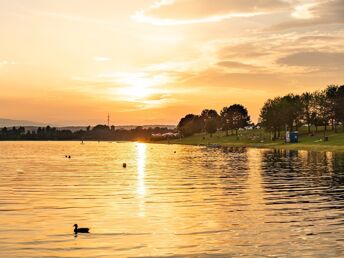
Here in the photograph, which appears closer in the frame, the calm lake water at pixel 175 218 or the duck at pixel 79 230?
the calm lake water at pixel 175 218

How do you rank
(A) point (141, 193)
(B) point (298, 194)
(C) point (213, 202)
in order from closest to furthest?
(C) point (213, 202) → (B) point (298, 194) → (A) point (141, 193)

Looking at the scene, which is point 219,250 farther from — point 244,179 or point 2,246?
point 244,179

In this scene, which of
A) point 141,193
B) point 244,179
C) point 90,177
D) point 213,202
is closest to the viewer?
point 213,202

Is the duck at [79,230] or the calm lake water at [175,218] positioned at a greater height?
the duck at [79,230]

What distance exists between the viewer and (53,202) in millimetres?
49625

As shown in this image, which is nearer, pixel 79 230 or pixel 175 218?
pixel 79 230

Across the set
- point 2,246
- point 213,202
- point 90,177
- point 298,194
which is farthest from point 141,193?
point 2,246

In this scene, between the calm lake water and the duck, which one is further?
the duck

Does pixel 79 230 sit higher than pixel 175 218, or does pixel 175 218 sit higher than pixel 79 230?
pixel 79 230

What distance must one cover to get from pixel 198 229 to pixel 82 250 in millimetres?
9251

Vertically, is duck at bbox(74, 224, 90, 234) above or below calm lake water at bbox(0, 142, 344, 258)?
above

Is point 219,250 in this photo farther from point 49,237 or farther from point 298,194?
point 298,194

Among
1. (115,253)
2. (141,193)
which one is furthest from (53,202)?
(115,253)

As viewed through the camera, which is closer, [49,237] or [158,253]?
[158,253]
